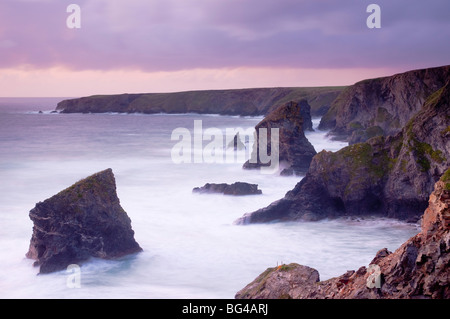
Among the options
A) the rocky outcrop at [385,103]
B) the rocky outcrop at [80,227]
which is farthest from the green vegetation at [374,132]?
the rocky outcrop at [80,227]

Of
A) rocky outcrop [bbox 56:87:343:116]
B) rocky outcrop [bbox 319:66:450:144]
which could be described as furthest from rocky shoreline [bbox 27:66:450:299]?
rocky outcrop [bbox 56:87:343:116]

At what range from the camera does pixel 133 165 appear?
3694 centimetres

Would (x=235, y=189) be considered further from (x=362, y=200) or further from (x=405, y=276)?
(x=405, y=276)

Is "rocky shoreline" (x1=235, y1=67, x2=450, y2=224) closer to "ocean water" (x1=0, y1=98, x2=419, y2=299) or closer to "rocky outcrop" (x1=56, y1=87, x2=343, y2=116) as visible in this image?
"ocean water" (x1=0, y1=98, x2=419, y2=299)

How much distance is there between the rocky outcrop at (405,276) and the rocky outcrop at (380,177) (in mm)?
8877

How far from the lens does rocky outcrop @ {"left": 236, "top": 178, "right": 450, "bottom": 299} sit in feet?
23.2

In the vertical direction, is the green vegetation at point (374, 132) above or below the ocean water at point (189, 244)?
above

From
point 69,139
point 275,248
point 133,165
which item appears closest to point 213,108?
point 69,139

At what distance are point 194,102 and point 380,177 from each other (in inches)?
5214

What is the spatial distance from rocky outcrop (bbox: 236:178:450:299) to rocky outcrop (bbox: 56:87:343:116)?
381 ft

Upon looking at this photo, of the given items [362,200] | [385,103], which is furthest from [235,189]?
[385,103]

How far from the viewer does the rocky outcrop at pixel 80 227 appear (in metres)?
13.1

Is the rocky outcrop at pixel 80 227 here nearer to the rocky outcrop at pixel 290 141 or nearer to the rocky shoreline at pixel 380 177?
the rocky shoreline at pixel 380 177

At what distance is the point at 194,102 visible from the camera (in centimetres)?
14850
